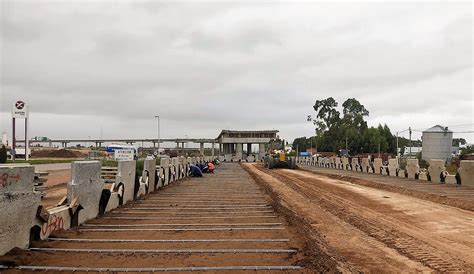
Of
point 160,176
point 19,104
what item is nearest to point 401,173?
point 160,176

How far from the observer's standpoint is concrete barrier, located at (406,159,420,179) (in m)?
30.1

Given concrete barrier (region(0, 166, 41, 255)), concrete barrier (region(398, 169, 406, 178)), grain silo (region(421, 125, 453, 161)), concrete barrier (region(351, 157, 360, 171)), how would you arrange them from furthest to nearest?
concrete barrier (region(351, 157, 360, 171)) < grain silo (region(421, 125, 453, 161)) < concrete barrier (region(398, 169, 406, 178)) < concrete barrier (region(0, 166, 41, 255))

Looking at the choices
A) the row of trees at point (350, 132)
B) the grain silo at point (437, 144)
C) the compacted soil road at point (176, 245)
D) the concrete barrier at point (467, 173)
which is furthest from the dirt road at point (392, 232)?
the row of trees at point (350, 132)

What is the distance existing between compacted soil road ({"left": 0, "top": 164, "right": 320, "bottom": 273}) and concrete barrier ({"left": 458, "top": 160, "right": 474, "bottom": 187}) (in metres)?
15.1

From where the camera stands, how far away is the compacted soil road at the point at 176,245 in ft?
22.7

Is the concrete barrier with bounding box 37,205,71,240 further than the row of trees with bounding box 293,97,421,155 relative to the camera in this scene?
No

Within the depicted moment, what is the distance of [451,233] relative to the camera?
9.95m

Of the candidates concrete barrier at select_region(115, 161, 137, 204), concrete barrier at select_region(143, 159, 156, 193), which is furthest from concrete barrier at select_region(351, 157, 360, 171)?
concrete barrier at select_region(115, 161, 137, 204)

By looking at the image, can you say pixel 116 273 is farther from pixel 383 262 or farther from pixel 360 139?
pixel 360 139

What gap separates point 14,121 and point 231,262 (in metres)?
47.4

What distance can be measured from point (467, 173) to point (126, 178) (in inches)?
701

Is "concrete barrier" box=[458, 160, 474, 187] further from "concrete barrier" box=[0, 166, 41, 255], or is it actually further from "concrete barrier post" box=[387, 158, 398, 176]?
"concrete barrier" box=[0, 166, 41, 255]

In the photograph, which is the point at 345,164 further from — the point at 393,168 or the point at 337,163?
the point at 393,168

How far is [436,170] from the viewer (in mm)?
27156
